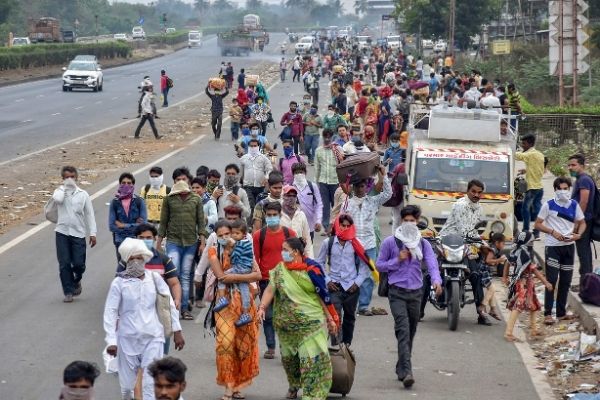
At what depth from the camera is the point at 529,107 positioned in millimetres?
35906

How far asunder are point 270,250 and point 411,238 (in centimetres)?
128

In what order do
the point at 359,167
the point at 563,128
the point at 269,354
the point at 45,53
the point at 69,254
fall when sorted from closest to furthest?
the point at 269,354 → the point at 359,167 → the point at 69,254 → the point at 563,128 → the point at 45,53

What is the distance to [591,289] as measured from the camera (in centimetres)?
1501

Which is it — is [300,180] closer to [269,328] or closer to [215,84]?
[269,328]

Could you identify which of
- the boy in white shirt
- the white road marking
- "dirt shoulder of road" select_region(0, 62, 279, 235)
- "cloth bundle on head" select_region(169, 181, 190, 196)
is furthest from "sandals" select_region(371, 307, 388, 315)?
"dirt shoulder of road" select_region(0, 62, 279, 235)

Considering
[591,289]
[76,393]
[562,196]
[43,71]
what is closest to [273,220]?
[562,196]

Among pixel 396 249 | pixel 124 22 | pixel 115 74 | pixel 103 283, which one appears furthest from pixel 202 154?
pixel 124 22

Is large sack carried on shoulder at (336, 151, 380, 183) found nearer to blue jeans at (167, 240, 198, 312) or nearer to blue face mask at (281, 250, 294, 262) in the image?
blue jeans at (167, 240, 198, 312)

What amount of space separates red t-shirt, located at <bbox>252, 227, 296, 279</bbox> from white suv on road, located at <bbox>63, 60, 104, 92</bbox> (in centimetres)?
5122

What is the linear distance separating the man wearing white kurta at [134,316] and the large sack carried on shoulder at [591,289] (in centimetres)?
671

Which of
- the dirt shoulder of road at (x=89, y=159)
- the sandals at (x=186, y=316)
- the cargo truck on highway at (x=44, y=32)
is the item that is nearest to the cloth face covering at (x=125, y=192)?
the sandals at (x=186, y=316)

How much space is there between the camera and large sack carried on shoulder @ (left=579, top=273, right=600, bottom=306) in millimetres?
14984

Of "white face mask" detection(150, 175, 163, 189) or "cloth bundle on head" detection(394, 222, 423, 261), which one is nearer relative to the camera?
"cloth bundle on head" detection(394, 222, 423, 261)

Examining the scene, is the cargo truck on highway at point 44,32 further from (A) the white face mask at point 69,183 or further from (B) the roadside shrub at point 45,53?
(A) the white face mask at point 69,183
